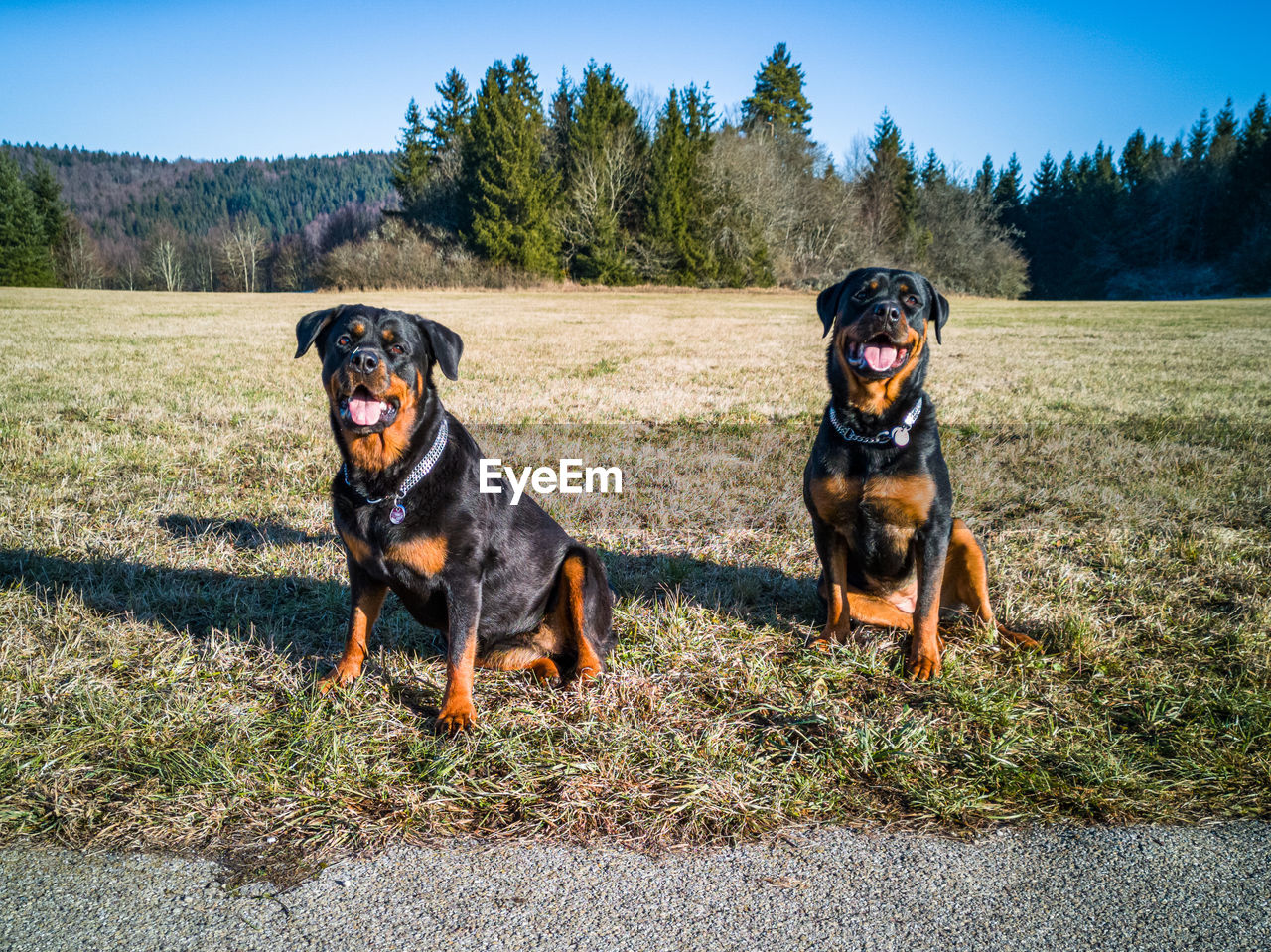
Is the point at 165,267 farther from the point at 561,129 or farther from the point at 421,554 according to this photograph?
the point at 421,554

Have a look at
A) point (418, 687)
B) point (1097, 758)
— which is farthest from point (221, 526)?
point (1097, 758)

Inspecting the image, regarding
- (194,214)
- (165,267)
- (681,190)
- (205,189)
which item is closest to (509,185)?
(681,190)

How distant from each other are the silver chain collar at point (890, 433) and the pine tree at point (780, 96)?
5940 centimetres

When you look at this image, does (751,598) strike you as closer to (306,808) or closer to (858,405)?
(858,405)

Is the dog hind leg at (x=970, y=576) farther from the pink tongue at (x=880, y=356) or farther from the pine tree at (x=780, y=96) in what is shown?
the pine tree at (x=780, y=96)

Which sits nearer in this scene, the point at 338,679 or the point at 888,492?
the point at 338,679

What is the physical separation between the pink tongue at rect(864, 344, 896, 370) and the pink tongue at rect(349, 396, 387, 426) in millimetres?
2186

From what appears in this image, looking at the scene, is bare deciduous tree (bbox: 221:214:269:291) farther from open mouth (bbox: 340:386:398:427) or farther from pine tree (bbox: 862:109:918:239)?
open mouth (bbox: 340:386:398:427)

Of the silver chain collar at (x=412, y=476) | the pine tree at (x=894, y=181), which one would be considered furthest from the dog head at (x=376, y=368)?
the pine tree at (x=894, y=181)

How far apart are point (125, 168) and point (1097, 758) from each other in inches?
6542

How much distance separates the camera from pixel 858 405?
11.8ft

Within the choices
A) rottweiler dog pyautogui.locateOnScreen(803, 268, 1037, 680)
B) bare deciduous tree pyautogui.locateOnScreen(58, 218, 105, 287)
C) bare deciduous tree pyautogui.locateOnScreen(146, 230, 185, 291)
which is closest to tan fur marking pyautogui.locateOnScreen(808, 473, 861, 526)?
rottweiler dog pyautogui.locateOnScreen(803, 268, 1037, 680)

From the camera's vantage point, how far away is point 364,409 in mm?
2965

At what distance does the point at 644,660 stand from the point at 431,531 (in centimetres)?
119
